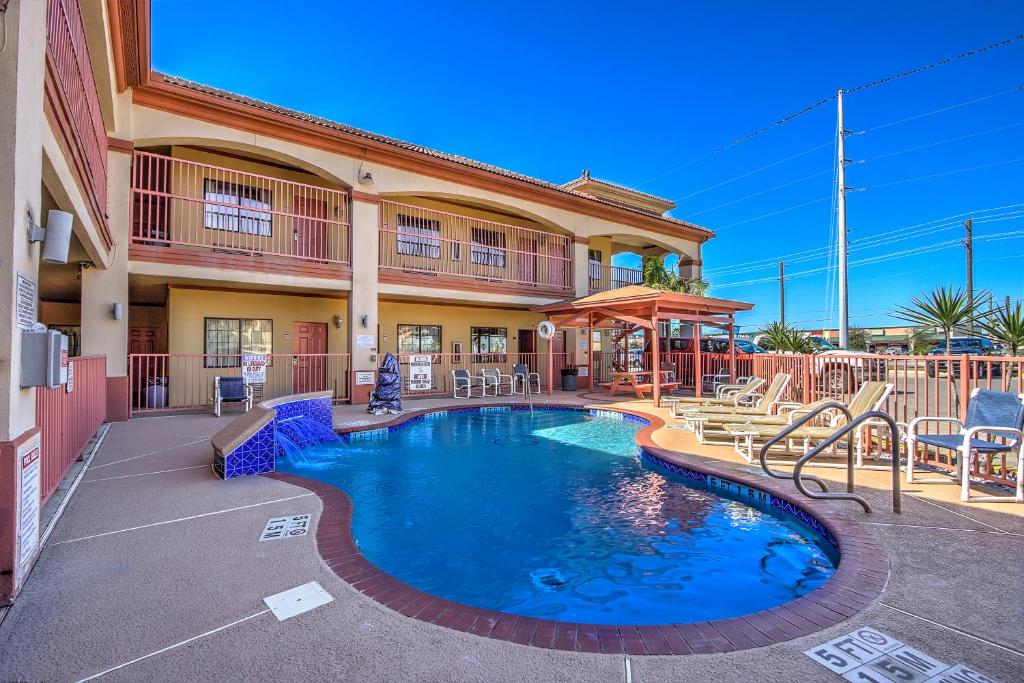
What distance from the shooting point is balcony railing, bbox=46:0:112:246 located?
4.21m

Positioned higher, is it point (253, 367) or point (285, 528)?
point (253, 367)

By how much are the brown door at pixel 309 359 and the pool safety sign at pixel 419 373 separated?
2.85m

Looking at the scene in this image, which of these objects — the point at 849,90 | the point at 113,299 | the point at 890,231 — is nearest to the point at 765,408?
the point at 113,299

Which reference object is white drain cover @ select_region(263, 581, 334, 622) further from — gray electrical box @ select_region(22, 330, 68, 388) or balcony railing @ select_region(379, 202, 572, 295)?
balcony railing @ select_region(379, 202, 572, 295)

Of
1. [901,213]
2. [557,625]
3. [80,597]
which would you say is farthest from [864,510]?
[901,213]

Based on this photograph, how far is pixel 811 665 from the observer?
2350 mm

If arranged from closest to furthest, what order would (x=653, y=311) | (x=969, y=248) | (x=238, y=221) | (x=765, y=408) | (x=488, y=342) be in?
(x=765, y=408) < (x=238, y=221) < (x=653, y=311) < (x=488, y=342) < (x=969, y=248)

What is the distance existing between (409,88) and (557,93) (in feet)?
26.3

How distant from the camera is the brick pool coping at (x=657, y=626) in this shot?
2.55 m

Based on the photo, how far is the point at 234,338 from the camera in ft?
47.4

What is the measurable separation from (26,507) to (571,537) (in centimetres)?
416

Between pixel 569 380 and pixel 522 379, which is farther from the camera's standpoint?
pixel 569 380

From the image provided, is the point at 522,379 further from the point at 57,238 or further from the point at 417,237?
the point at 57,238

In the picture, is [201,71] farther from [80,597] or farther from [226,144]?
[80,597]
